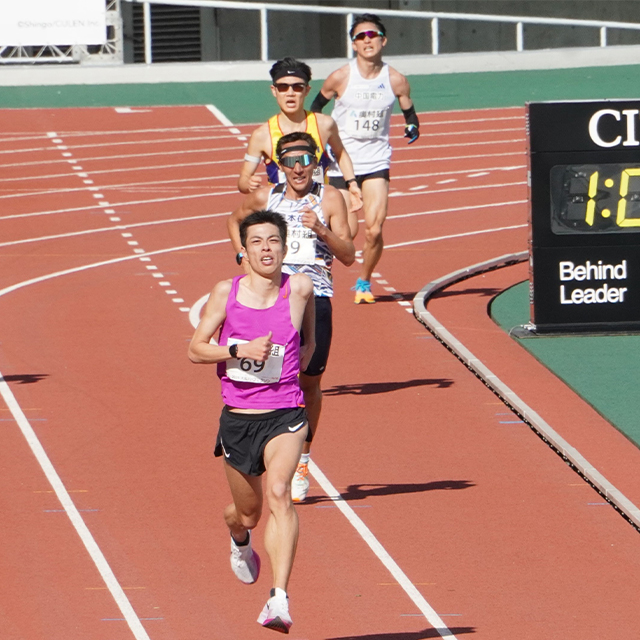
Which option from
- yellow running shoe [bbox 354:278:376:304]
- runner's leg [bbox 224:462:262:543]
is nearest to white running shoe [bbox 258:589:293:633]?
runner's leg [bbox 224:462:262:543]

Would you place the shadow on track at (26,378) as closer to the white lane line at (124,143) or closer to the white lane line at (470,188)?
the white lane line at (470,188)

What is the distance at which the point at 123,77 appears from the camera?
1083 inches

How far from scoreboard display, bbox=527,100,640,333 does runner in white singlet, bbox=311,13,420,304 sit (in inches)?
54.7

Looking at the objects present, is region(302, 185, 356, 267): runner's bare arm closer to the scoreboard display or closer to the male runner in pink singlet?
the male runner in pink singlet

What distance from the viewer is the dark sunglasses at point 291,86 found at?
33.4ft

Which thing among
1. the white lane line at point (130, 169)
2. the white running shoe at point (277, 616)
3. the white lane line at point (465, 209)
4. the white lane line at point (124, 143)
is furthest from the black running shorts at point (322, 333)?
the white lane line at point (124, 143)

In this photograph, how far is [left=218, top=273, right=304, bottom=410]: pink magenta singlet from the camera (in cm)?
691

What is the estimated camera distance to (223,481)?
930 cm

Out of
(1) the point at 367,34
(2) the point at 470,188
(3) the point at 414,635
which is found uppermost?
(1) the point at 367,34

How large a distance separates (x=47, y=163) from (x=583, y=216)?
10995 millimetres

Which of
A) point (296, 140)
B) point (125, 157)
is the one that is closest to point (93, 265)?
point (125, 157)

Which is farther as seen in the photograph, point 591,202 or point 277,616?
point 591,202

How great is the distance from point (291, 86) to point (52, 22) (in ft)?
56.8

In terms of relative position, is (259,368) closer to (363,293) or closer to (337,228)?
(337,228)
